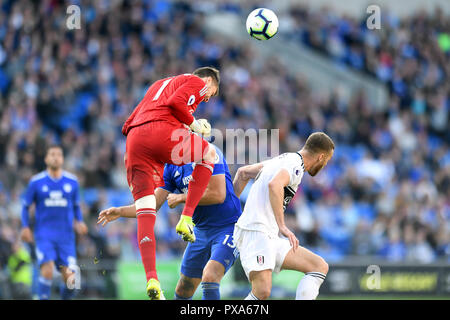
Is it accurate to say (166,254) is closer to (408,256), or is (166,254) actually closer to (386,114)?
(408,256)

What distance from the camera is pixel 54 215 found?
10.2 meters

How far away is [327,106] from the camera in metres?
20.6

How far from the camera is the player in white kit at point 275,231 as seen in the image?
654cm

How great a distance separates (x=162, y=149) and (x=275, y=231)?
1358mm

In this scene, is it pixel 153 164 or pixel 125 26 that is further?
pixel 125 26

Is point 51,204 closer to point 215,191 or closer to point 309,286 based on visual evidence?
point 215,191

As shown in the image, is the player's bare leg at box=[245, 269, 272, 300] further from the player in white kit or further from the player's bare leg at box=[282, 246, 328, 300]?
the player's bare leg at box=[282, 246, 328, 300]

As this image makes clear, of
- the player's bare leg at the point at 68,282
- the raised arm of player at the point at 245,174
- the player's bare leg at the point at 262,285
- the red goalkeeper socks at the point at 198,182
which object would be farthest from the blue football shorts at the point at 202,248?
the player's bare leg at the point at 68,282

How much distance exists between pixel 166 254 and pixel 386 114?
9623 millimetres

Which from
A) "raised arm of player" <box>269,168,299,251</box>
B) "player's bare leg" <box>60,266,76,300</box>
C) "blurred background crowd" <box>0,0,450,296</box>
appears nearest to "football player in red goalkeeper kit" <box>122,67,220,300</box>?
"raised arm of player" <box>269,168,299,251</box>

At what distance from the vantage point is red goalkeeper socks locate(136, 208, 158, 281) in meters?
6.43

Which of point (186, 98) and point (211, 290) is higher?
point (186, 98)

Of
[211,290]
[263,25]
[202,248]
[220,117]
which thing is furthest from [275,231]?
[220,117]
